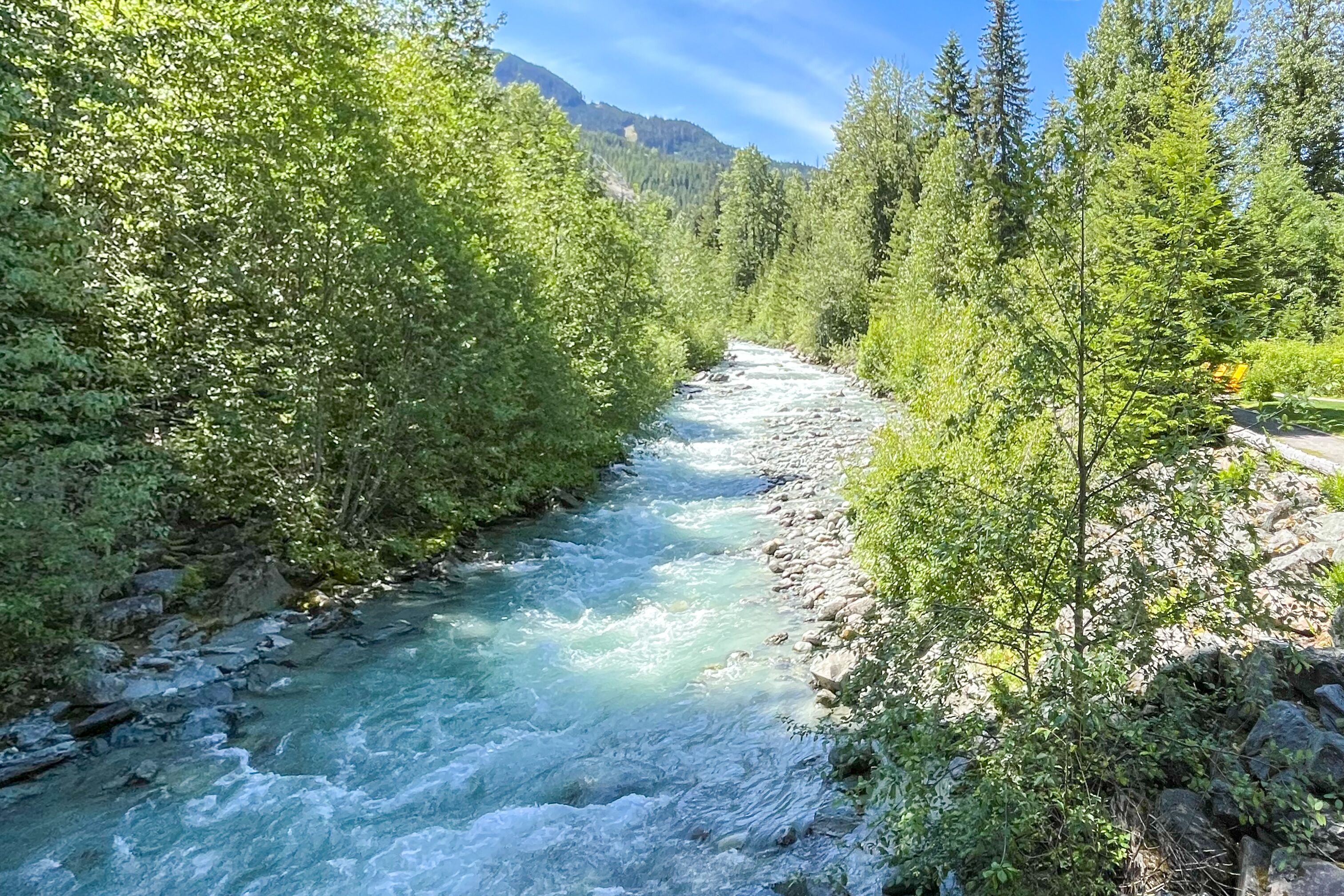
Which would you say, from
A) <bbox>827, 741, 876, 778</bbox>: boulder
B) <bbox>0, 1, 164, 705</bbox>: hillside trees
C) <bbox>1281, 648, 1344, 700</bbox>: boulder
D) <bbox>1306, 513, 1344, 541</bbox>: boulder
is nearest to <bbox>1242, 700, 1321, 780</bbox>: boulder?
Result: <bbox>1281, 648, 1344, 700</bbox>: boulder

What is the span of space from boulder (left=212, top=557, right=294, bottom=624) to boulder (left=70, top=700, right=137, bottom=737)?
218 cm

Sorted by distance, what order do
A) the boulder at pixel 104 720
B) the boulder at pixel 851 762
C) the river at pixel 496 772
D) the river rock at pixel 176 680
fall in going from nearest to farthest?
the river at pixel 496 772, the boulder at pixel 851 762, the boulder at pixel 104 720, the river rock at pixel 176 680

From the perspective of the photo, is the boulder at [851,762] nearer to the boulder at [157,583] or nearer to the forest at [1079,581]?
the forest at [1079,581]

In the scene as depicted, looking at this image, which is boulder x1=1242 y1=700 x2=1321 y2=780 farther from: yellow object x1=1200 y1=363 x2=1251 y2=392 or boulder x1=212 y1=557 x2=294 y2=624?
boulder x1=212 y1=557 x2=294 y2=624

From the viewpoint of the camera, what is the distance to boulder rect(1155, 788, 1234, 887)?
4.46 metres

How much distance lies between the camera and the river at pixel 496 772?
626 cm

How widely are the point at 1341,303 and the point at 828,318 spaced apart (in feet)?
82.2

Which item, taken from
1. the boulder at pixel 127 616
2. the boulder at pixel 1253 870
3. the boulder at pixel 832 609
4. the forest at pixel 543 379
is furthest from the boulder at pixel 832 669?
the boulder at pixel 127 616

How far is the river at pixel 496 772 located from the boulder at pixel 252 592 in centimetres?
136

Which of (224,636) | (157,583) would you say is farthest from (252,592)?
(157,583)

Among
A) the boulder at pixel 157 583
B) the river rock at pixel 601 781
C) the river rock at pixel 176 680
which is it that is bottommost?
the river rock at pixel 601 781

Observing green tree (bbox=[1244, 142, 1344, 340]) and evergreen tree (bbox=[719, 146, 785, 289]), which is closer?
green tree (bbox=[1244, 142, 1344, 340])

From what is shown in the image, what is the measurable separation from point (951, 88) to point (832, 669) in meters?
42.5

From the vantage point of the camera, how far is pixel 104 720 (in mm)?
8078
